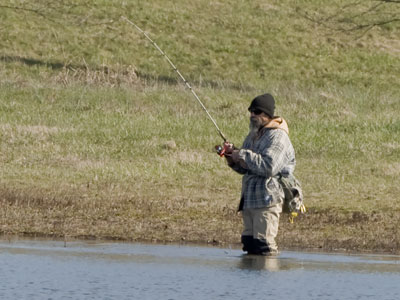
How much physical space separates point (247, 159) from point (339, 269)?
1.39 m

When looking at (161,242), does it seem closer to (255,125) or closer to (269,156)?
(255,125)

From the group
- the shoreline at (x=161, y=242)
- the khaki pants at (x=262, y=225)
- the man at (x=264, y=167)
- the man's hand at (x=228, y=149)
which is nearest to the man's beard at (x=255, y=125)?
the man at (x=264, y=167)

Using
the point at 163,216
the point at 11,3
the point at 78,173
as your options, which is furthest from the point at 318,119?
the point at 11,3

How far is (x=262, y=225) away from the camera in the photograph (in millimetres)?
8750

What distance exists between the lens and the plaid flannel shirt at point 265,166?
8555mm

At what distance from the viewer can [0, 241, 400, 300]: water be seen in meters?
7.53

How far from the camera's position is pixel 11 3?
3812 centimetres

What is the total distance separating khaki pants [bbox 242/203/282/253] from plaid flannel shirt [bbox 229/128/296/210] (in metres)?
0.07

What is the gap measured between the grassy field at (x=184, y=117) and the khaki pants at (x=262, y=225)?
248 cm

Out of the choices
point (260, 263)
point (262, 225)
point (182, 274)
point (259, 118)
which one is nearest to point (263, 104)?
point (259, 118)

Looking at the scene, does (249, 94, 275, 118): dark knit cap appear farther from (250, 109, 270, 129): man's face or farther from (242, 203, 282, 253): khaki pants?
(242, 203, 282, 253): khaki pants

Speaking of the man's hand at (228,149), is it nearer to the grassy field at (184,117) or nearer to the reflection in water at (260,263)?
the reflection in water at (260,263)

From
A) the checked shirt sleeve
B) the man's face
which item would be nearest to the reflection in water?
the checked shirt sleeve

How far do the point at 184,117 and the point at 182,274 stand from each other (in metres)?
14.1
